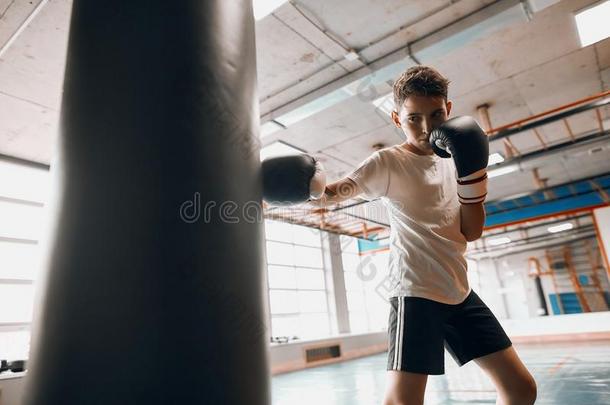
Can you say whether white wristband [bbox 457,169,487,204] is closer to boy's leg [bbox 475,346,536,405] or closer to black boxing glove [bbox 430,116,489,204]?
black boxing glove [bbox 430,116,489,204]

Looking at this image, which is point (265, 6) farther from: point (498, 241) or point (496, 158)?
point (498, 241)

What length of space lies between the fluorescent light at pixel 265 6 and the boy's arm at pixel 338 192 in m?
2.45

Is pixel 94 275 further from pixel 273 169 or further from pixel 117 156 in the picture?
pixel 273 169

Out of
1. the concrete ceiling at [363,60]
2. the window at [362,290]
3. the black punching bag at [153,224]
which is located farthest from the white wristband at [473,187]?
the window at [362,290]

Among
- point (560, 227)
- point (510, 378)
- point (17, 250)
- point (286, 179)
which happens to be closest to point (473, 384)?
point (510, 378)

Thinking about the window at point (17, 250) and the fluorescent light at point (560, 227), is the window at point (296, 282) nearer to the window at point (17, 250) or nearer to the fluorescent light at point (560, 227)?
the window at point (17, 250)

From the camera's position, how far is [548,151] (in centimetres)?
560

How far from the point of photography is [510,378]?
3.99ft

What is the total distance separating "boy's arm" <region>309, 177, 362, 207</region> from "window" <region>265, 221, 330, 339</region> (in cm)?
725

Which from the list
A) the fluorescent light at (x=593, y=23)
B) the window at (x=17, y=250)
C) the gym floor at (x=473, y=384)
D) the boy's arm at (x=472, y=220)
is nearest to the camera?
the boy's arm at (x=472, y=220)

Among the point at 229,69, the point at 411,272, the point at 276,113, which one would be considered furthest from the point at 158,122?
the point at 276,113

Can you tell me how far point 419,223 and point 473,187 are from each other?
0.67 feet

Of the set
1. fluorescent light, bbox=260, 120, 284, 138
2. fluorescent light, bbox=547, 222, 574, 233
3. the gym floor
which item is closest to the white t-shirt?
the gym floor

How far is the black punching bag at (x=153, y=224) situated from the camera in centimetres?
60
